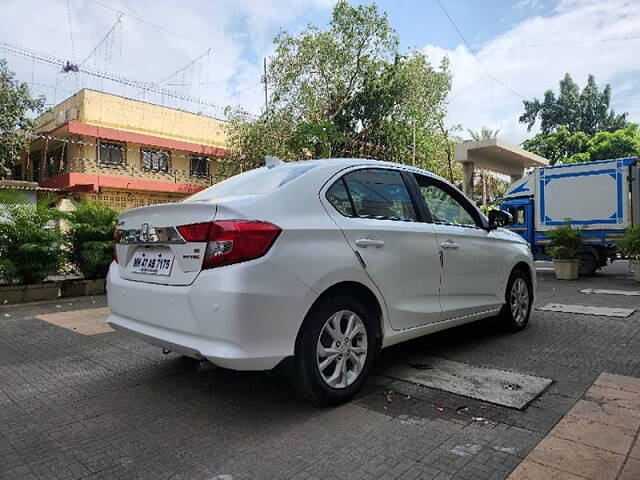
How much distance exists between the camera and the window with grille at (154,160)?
2220cm

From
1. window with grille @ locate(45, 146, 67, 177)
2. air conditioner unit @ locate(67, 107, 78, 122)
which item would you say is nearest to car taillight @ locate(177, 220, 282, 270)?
air conditioner unit @ locate(67, 107, 78, 122)

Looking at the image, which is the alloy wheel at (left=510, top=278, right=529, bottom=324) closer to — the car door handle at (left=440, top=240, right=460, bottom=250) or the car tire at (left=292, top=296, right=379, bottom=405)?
the car door handle at (left=440, top=240, right=460, bottom=250)

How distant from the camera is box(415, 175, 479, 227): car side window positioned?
158 inches

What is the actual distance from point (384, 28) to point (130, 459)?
20586 millimetres

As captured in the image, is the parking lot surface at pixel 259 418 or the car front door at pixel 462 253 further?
the car front door at pixel 462 253

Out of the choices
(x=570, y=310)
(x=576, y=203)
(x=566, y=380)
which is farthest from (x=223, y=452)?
(x=576, y=203)

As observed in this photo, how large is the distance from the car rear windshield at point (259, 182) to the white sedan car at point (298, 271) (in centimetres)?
2

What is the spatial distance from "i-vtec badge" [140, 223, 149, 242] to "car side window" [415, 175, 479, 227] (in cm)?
218

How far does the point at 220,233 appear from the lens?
2.64 meters

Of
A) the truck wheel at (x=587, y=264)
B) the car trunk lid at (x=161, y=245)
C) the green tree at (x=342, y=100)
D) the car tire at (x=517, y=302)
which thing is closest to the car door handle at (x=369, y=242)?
the car trunk lid at (x=161, y=245)

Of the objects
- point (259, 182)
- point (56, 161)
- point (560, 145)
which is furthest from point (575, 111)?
point (259, 182)

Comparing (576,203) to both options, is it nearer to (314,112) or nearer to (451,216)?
(451,216)

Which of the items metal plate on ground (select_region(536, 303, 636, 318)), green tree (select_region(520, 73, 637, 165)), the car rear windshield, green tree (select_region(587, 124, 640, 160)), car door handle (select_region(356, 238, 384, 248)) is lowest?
metal plate on ground (select_region(536, 303, 636, 318))

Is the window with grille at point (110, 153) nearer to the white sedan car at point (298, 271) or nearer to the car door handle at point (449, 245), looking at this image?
the white sedan car at point (298, 271)
